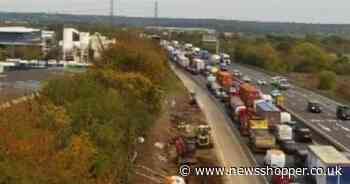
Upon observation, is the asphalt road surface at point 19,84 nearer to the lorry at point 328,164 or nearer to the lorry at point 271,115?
the lorry at point 271,115

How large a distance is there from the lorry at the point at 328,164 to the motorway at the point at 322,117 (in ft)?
19.0

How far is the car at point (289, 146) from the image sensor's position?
2691 centimetres

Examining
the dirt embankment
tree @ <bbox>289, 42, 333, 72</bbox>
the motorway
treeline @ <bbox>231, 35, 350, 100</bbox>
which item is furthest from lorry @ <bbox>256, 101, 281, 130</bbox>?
tree @ <bbox>289, 42, 333, 72</bbox>

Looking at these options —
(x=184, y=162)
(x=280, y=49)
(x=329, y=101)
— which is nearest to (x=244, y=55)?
(x=280, y=49)

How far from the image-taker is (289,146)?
27641 millimetres

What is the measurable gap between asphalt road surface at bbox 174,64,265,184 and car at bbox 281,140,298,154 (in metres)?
1.42

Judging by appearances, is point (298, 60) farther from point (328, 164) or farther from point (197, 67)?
point (328, 164)

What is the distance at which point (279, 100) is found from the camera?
44312 mm

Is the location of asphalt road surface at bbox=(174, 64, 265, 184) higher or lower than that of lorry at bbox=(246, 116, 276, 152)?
lower

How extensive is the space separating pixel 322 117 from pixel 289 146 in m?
12.7

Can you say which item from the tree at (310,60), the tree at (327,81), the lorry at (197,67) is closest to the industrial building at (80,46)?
the lorry at (197,67)

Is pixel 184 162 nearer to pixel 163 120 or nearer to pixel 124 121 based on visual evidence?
pixel 124 121

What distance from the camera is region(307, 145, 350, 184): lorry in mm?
19094

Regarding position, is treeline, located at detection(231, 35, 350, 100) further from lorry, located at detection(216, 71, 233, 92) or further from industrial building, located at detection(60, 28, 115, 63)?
industrial building, located at detection(60, 28, 115, 63)
